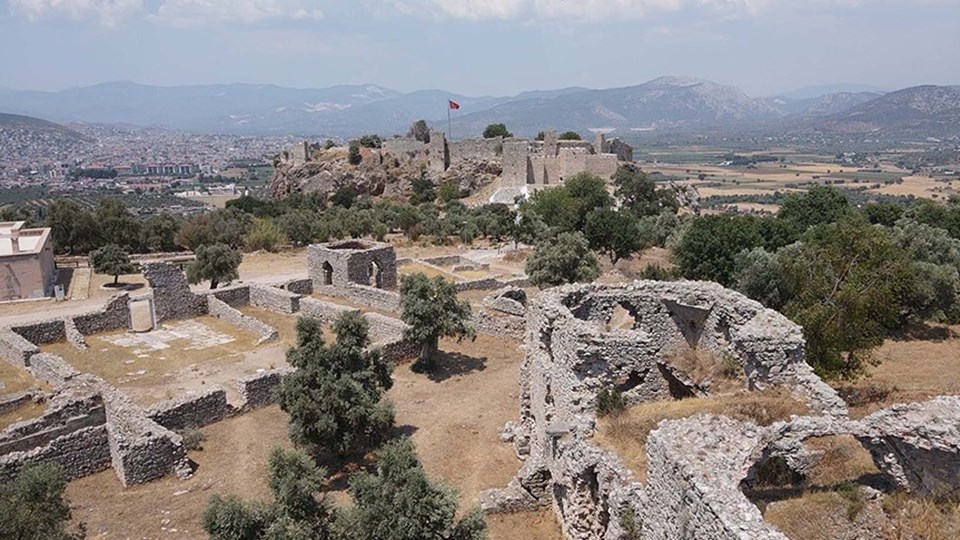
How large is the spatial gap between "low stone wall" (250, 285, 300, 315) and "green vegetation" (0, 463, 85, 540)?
1762cm

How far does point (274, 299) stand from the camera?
30781 mm

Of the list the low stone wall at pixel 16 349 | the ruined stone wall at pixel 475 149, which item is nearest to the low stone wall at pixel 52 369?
the low stone wall at pixel 16 349

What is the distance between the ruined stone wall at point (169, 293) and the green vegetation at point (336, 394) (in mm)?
13949

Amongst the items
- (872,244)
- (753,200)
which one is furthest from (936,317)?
(753,200)

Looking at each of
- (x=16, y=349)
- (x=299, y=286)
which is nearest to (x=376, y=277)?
(x=299, y=286)

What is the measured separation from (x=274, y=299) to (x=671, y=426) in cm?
2398

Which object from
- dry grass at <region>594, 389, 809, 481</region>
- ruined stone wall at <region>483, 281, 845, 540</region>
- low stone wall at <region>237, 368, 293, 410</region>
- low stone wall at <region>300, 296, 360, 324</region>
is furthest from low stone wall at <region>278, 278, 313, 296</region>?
dry grass at <region>594, 389, 809, 481</region>

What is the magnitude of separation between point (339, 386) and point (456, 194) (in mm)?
60414

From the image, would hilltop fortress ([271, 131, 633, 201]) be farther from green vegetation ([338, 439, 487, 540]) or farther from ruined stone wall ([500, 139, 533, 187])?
green vegetation ([338, 439, 487, 540])

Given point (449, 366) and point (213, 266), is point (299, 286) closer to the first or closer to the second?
point (213, 266)

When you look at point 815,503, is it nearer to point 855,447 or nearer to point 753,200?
point 855,447

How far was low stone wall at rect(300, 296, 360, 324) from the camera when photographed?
28103mm

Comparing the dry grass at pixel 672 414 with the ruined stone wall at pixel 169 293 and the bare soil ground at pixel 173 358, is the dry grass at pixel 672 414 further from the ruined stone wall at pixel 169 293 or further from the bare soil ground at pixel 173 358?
the ruined stone wall at pixel 169 293

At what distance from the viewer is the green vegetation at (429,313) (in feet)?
74.6
